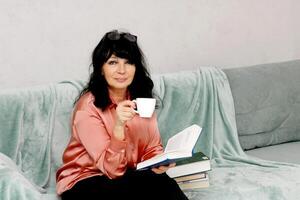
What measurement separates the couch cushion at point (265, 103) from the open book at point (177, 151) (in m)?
0.84

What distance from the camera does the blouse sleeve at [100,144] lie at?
1.70 metres

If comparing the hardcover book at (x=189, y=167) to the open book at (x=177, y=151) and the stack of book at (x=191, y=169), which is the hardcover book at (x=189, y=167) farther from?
the open book at (x=177, y=151)

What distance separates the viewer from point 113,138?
169 centimetres

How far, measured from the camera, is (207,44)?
9.28ft

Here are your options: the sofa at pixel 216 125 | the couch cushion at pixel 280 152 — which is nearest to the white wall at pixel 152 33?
the sofa at pixel 216 125

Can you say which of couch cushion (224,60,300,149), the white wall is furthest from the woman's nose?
couch cushion (224,60,300,149)

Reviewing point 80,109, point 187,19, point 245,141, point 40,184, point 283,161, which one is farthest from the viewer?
point 187,19

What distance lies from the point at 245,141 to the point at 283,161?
25cm

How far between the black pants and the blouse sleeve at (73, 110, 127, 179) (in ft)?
0.13

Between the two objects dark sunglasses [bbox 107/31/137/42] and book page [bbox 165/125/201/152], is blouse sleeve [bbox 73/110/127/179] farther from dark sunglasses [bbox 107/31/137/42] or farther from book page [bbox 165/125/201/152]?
dark sunglasses [bbox 107/31/137/42]

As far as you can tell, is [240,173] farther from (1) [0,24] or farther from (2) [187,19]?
(1) [0,24]

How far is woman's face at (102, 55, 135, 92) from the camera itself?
1.85m

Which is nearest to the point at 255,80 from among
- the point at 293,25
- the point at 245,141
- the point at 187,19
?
the point at 245,141

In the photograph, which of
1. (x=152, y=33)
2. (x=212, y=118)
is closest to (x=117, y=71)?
(x=212, y=118)
